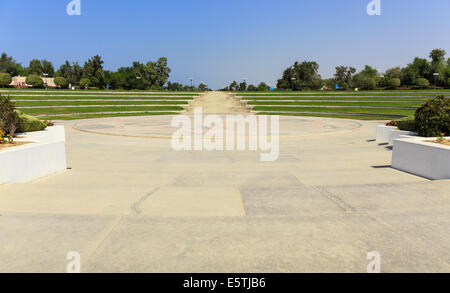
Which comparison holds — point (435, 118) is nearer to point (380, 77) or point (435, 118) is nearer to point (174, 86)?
point (380, 77)

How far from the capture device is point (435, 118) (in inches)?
396

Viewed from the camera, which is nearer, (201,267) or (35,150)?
(201,267)

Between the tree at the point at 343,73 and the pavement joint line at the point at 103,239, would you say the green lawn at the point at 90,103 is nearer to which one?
the pavement joint line at the point at 103,239

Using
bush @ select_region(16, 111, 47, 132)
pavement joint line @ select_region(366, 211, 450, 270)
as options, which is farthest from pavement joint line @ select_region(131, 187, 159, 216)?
bush @ select_region(16, 111, 47, 132)

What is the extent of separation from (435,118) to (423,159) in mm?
3106

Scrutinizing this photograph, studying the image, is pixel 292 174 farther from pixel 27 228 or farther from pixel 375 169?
pixel 27 228

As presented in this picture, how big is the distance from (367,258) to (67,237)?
4.14 meters

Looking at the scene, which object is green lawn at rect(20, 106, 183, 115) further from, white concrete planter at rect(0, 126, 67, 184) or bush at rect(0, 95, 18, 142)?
white concrete planter at rect(0, 126, 67, 184)

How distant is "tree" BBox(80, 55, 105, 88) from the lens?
293 feet

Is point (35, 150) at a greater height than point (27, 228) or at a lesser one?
greater

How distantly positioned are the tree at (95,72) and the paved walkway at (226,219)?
89.7 meters

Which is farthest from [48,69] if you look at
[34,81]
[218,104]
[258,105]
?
[258,105]
